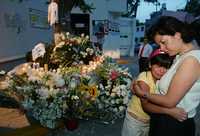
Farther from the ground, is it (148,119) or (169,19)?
(169,19)

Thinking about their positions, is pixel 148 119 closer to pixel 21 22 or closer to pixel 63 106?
pixel 63 106

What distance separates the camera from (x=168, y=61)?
3.58 meters

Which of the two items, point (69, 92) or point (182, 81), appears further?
point (69, 92)

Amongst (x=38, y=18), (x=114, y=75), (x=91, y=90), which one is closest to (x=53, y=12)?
(x=114, y=75)

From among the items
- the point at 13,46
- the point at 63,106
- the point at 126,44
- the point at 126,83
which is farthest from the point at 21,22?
the point at 126,44

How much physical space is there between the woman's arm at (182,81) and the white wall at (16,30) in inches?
532

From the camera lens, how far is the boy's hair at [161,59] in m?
3.55

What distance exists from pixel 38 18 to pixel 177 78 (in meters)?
17.5

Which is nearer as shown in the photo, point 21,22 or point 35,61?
point 35,61

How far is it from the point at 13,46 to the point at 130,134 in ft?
45.7

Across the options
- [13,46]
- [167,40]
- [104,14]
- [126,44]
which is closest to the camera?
[167,40]

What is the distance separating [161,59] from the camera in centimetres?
360

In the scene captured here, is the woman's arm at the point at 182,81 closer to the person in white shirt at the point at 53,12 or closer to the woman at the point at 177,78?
the woman at the point at 177,78

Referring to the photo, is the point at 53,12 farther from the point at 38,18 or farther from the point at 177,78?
the point at 38,18
